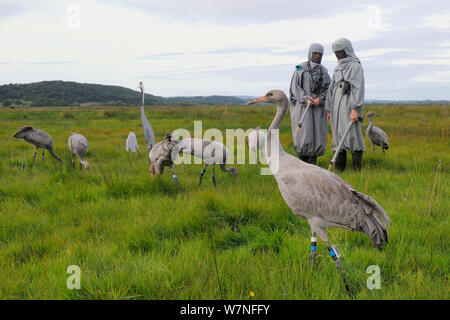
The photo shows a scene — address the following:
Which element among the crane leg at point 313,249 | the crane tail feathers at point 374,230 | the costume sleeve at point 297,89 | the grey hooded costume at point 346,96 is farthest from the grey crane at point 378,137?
the crane leg at point 313,249

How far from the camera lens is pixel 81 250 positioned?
11.4 ft

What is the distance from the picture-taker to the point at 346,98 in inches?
264

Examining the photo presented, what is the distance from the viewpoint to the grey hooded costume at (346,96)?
21.0ft

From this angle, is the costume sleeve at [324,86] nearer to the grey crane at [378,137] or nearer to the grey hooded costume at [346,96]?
the grey hooded costume at [346,96]

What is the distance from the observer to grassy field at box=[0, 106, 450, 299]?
2.75m

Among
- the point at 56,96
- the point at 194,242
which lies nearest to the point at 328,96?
the point at 194,242

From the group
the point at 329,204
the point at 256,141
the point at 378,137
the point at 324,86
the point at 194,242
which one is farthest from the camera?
the point at 378,137

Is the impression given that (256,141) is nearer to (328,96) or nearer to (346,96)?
(328,96)

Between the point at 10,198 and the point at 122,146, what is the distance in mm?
5682

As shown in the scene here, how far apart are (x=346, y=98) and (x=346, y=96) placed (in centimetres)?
5

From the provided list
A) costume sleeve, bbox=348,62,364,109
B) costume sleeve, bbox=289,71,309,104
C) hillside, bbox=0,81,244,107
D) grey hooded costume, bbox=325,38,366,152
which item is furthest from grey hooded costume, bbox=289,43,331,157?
hillside, bbox=0,81,244,107
